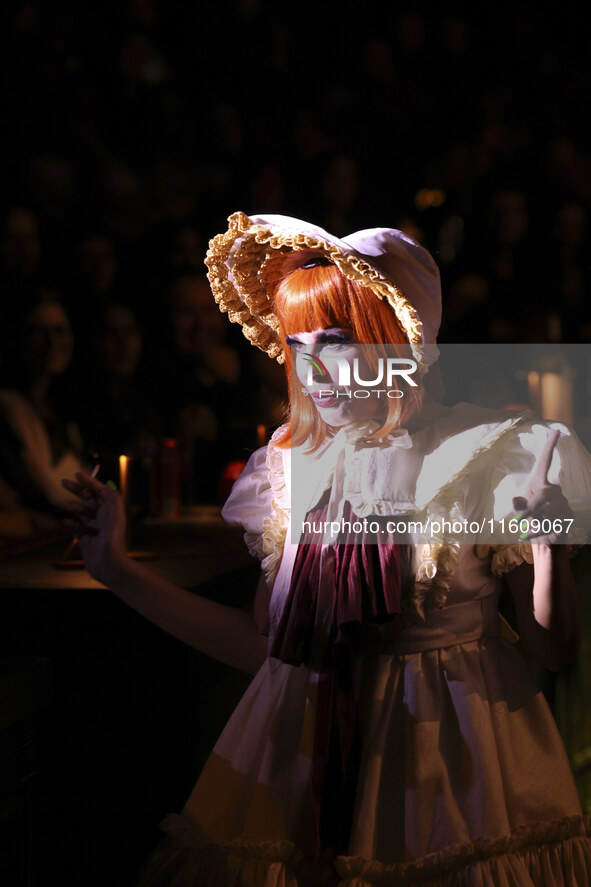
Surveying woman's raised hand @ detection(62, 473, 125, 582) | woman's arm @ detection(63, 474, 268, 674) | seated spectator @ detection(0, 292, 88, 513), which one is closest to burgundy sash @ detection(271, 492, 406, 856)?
woman's arm @ detection(63, 474, 268, 674)

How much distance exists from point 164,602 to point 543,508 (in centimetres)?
69

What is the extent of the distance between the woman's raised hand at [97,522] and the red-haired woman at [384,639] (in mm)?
304

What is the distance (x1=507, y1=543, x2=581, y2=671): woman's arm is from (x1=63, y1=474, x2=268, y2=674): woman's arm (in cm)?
45

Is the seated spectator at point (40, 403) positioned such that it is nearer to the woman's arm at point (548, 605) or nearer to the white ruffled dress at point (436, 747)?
the white ruffled dress at point (436, 747)

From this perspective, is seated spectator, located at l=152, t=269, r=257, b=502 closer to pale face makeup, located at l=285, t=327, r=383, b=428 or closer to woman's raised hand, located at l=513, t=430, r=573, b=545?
pale face makeup, located at l=285, t=327, r=383, b=428

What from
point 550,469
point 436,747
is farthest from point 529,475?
point 436,747

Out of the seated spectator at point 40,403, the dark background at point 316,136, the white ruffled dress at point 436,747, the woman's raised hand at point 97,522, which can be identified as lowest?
the white ruffled dress at point 436,747

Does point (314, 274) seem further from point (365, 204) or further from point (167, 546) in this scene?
point (167, 546)

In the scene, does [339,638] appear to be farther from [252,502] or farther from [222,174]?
[222,174]

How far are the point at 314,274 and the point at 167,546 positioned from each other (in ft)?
1.88

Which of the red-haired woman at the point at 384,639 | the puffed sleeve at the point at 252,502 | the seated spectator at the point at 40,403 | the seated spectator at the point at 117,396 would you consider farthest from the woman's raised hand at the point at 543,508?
the seated spectator at the point at 40,403

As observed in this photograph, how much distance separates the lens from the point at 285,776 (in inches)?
51.6

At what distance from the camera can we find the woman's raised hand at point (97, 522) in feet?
4.78

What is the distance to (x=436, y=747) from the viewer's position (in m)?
1.26
